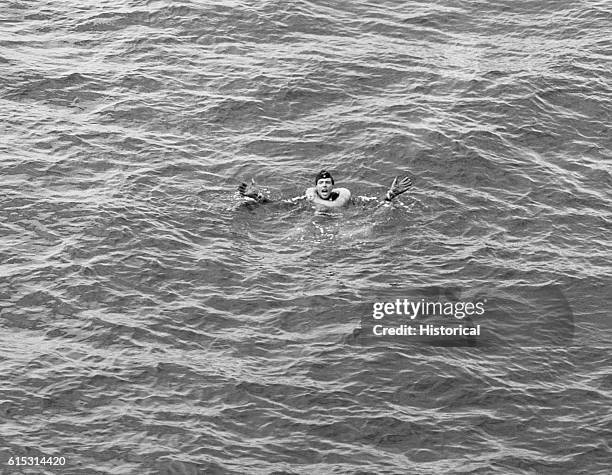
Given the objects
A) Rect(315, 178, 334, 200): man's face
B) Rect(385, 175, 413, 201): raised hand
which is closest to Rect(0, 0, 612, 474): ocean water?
Rect(385, 175, 413, 201): raised hand

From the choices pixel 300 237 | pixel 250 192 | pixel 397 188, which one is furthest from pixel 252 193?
pixel 397 188

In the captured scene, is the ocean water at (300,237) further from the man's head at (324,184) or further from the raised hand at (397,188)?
the man's head at (324,184)

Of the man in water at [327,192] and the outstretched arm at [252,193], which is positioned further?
the outstretched arm at [252,193]

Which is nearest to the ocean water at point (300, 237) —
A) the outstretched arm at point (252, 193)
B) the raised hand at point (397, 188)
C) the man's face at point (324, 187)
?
the raised hand at point (397, 188)

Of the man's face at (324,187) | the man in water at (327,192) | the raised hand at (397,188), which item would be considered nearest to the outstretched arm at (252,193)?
the man in water at (327,192)

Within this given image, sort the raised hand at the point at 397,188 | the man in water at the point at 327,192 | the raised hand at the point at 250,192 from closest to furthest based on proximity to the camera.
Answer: the raised hand at the point at 397,188 < the man in water at the point at 327,192 < the raised hand at the point at 250,192

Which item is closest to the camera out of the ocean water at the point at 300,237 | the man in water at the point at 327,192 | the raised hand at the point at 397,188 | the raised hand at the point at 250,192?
the ocean water at the point at 300,237

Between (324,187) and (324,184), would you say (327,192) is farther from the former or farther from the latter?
(324,184)

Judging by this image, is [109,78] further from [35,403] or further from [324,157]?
[35,403]

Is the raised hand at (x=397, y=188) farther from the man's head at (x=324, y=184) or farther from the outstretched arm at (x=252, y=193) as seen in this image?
the outstretched arm at (x=252, y=193)
